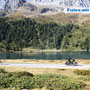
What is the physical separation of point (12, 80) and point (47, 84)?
13.3ft

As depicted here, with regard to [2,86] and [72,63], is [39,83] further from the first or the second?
[72,63]

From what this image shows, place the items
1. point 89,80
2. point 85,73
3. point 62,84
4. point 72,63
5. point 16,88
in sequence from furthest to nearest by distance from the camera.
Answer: point 72,63 → point 85,73 → point 89,80 → point 62,84 → point 16,88

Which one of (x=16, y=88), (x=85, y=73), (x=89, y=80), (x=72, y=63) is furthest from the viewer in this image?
(x=72, y=63)

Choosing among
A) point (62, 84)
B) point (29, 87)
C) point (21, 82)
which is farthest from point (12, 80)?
point (62, 84)

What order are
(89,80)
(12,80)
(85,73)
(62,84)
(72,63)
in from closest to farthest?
(62,84)
(12,80)
(89,80)
(85,73)
(72,63)

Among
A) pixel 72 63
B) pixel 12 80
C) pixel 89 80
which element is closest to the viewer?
pixel 12 80

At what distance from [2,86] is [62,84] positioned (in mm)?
6168

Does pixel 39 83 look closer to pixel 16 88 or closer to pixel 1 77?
pixel 16 88

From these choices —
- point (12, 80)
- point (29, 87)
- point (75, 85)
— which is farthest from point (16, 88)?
point (75, 85)

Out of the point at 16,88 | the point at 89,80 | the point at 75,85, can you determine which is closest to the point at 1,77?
the point at 16,88

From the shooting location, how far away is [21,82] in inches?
750

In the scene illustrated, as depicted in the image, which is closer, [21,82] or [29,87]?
[29,87]

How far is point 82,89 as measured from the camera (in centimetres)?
1762

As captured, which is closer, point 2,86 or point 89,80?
point 2,86
